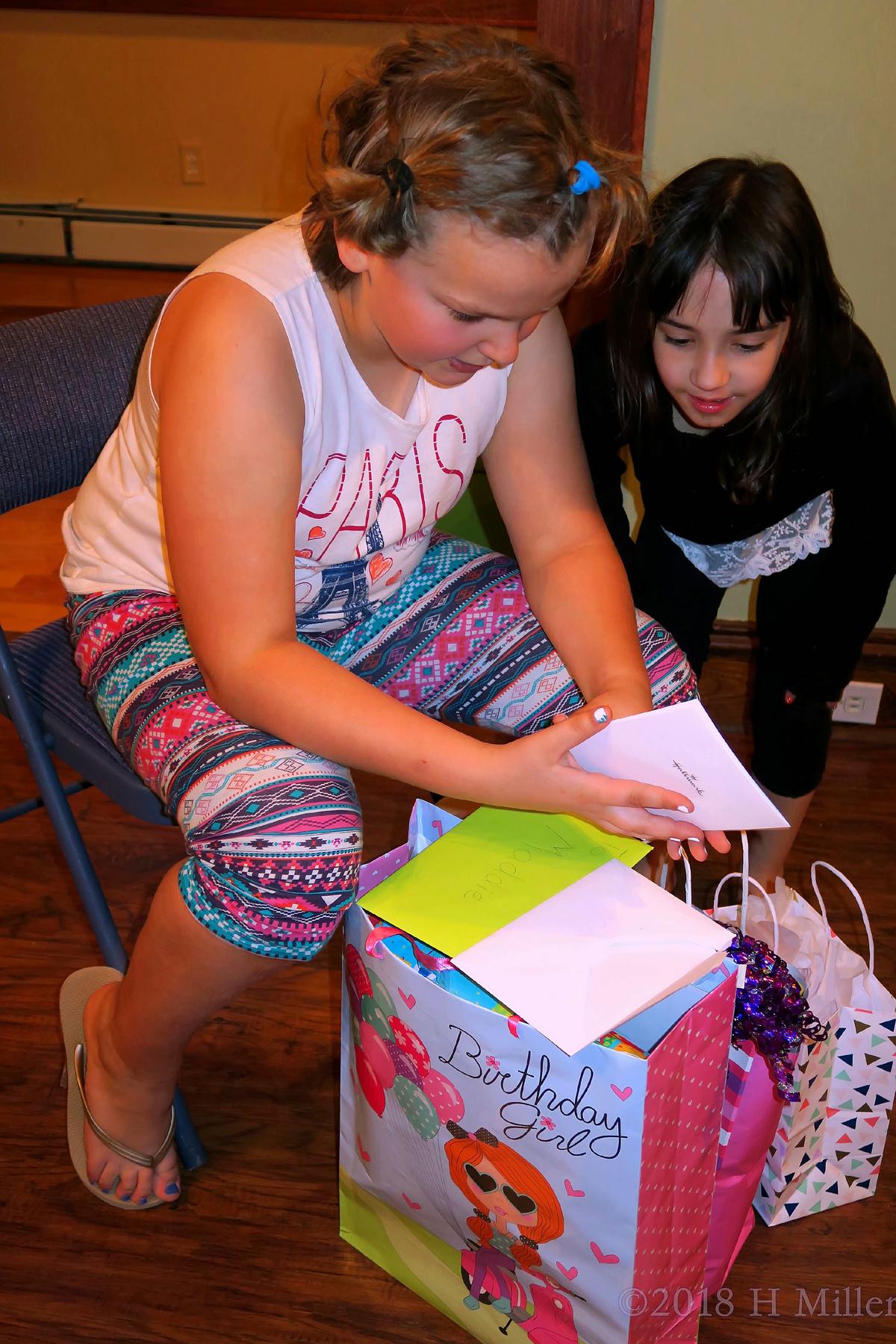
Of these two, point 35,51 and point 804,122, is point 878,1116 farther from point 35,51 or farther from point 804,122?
point 35,51

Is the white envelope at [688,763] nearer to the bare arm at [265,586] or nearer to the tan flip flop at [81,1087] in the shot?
the bare arm at [265,586]

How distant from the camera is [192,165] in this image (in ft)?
13.1

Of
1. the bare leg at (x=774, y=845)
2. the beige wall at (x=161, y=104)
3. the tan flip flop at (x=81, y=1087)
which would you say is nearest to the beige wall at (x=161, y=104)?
the beige wall at (x=161, y=104)

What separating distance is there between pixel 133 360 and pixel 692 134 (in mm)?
823

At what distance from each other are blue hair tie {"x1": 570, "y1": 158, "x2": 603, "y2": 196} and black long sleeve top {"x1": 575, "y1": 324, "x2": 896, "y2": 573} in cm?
46

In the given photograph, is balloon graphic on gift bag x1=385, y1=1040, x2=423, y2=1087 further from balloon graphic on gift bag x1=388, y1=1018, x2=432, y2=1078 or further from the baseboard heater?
the baseboard heater

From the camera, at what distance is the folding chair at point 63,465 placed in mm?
1116

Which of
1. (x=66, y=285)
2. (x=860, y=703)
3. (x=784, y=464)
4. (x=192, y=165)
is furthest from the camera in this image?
(x=192, y=165)

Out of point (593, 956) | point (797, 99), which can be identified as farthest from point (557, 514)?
point (797, 99)

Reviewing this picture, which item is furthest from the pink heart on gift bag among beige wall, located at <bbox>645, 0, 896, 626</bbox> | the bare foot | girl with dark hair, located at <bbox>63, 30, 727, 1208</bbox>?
beige wall, located at <bbox>645, 0, 896, 626</bbox>

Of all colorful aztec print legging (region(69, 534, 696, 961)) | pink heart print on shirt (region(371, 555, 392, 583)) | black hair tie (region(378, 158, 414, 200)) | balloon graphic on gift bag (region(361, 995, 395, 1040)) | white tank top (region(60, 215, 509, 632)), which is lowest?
balloon graphic on gift bag (region(361, 995, 395, 1040))

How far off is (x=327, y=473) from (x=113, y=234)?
3514 millimetres

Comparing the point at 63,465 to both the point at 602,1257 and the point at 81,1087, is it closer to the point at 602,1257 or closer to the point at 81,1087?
the point at 81,1087

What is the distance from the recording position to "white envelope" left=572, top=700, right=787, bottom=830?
79 centimetres
